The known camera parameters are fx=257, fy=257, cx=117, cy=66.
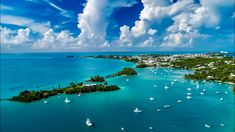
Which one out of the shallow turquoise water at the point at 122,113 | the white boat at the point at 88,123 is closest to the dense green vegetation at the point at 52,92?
the shallow turquoise water at the point at 122,113

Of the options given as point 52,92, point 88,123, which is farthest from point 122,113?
point 52,92

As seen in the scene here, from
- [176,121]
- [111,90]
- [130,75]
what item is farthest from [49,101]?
[130,75]

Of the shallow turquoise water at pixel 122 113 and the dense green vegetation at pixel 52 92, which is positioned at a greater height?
the dense green vegetation at pixel 52 92

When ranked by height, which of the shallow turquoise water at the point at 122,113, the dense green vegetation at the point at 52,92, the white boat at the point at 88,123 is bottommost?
the shallow turquoise water at the point at 122,113

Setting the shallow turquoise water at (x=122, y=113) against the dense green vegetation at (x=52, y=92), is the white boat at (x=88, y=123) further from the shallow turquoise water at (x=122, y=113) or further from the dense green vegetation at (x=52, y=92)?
the dense green vegetation at (x=52, y=92)

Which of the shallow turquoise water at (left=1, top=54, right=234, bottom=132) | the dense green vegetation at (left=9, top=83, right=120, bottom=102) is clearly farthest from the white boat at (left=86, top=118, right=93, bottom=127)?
the dense green vegetation at (left=9, top=83, right=120, bottom=102)

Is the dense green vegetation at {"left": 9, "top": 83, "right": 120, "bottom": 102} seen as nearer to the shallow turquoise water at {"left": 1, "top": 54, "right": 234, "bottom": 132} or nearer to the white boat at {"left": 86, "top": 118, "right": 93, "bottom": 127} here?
the shallow turquoise water at {"left": 1, "top": 54, "right": 234, "bottom": 132}

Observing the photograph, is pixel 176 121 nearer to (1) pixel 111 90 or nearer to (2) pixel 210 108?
(2) pixel 210 108

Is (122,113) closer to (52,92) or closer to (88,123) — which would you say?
(88,123)

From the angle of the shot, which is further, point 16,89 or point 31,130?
point 16,89

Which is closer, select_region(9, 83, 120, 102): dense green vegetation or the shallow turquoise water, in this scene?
the shallow turquoise water

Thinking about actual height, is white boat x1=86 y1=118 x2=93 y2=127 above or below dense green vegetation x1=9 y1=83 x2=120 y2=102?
below
